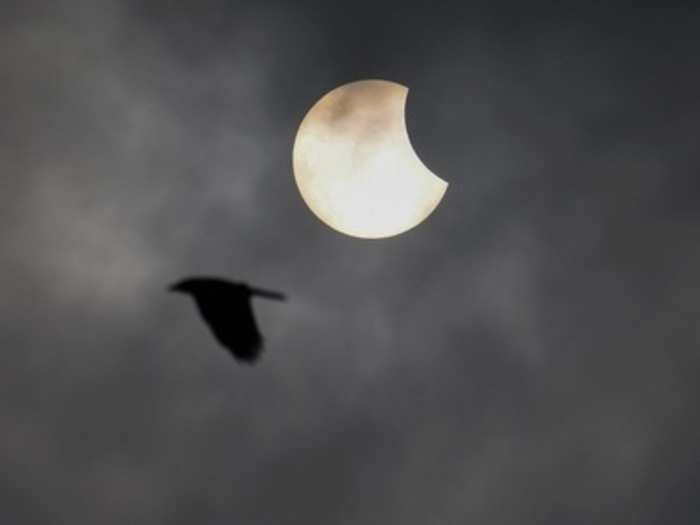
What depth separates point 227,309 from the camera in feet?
54.9

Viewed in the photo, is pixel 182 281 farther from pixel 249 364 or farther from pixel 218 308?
pixel 249 364

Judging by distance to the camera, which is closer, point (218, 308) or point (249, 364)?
point (249, 364)

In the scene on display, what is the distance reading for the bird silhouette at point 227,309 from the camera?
15455mm

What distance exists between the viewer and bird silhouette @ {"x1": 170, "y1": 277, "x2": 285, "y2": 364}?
1545 centimetres

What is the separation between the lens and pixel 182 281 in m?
15.8

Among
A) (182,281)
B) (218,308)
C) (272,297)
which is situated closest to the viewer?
(272,297)

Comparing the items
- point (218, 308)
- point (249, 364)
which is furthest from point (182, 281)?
point (249, 364)

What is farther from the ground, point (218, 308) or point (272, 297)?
point (218, 308)

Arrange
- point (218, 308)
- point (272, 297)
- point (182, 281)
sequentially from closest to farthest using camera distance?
point (272, 297) < point (182, 281) < point (218, 308)

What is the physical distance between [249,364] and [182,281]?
125 inches

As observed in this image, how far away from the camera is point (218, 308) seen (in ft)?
55.1

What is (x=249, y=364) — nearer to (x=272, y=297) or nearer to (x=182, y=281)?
(x=272, y=297)

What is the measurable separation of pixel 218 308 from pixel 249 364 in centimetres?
354

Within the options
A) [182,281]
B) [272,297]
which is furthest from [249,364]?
[182,281]
